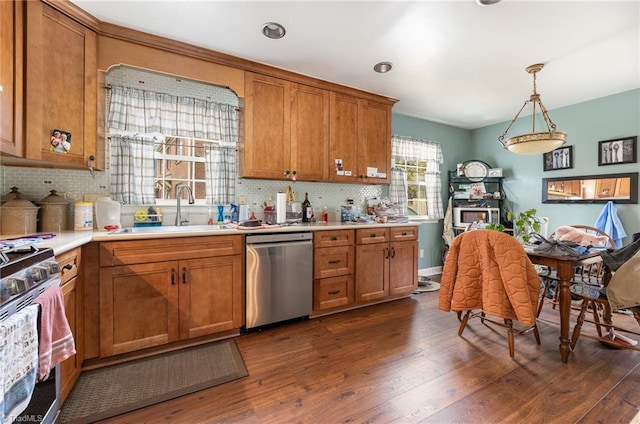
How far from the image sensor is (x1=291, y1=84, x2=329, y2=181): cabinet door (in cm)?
294

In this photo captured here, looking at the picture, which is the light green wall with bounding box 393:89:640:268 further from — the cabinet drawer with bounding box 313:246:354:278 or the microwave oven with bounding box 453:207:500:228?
the cabinet drawer with bounding box 313:246:354:278

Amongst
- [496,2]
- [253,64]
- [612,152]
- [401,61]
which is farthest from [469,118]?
[253,64]

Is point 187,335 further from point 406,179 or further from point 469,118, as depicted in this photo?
point 469,118

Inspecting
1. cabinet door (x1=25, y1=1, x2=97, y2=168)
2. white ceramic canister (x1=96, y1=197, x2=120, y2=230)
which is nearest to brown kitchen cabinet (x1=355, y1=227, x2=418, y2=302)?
white ceramic canister (x1=96, y1=197, x2=120, y2=230)

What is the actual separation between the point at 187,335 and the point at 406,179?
360 centimetres

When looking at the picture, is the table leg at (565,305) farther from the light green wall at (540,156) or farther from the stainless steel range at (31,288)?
the stainless steel range at (31,288)

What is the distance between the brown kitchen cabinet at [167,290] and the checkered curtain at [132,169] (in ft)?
2.34

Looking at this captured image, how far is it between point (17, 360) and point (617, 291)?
10.5ft

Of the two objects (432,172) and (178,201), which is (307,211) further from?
(432,172)

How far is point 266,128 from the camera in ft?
9.14

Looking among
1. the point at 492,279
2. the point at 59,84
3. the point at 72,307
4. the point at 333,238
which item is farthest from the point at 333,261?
the point at 59,84

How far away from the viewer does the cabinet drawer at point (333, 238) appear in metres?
2.67

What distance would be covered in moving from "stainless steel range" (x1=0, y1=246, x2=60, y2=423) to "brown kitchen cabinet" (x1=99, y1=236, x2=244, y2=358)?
23.0 inches

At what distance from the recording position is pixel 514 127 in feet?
14.4
